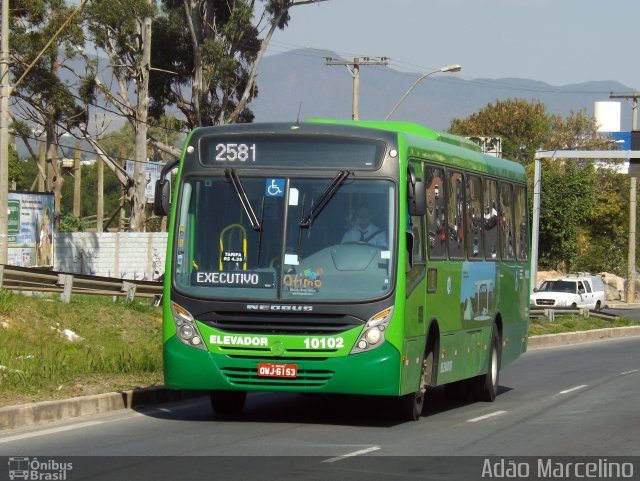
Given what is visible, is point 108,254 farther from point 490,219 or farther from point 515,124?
point 515,124

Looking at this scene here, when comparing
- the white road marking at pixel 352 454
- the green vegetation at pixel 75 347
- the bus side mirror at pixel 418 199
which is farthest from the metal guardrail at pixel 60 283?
the white road marking at pixel 352 454

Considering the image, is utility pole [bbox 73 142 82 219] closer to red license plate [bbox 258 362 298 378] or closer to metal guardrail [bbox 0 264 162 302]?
metal guardrail [bbox 0 264 162 302]

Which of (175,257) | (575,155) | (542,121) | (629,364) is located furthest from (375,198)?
(542,121)

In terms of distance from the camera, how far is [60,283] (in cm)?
3084

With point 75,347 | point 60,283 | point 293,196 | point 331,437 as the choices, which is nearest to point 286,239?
point 293,196

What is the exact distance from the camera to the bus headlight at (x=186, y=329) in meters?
13.3

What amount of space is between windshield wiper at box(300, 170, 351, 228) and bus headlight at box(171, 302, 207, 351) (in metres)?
1.46

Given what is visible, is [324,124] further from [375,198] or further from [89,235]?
[89,235]

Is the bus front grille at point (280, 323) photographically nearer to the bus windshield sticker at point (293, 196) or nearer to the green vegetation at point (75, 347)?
the bus windshield sticker at point (293, 196)

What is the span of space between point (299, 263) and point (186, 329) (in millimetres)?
1307

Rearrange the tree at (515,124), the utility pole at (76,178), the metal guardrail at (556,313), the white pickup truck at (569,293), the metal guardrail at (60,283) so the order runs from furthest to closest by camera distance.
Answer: the tree at (515,124) < the utility pole at (76,178) < the white pickup truck at (569,293) < the metal guardrail at (556,313) < the metal guardrail at (60,283)

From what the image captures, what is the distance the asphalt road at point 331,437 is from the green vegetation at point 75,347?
0.99 m

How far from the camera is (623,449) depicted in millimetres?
12156

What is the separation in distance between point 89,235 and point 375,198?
42.5m
